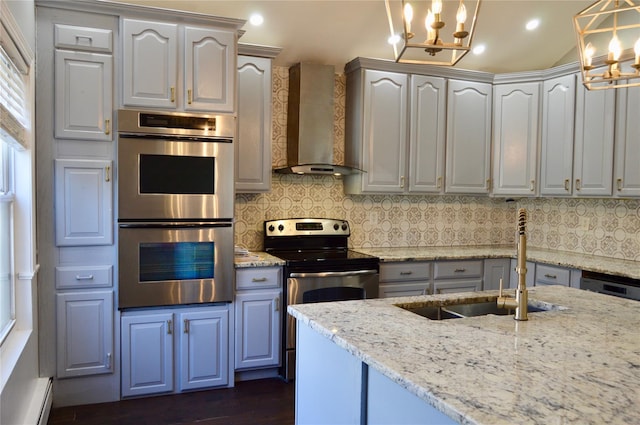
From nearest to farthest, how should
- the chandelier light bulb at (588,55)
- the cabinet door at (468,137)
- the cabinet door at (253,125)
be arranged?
1. the chandelier light bulb at (588,55)
2. the cabinet door at (253,125)
3. the cabinet door at (468,137)

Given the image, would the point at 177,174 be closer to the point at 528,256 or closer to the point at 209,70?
the point at 209,70

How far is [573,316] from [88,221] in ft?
8.89

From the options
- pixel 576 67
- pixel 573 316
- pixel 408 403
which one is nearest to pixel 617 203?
pixel 576 67

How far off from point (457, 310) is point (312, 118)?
2308 millimetres

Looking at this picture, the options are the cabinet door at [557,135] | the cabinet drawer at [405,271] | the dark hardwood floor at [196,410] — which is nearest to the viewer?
the dark hardwood floor at [196,410]

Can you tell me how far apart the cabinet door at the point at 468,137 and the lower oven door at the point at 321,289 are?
4.17ft

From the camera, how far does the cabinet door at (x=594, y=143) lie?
374cm

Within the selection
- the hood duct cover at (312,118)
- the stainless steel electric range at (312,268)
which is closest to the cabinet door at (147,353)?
the stainless steel electric range at (312,268)

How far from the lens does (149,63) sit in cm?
312

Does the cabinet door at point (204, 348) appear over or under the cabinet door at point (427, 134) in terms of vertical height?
under

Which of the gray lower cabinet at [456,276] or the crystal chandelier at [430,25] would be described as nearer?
the crystal chandelier at [430,25]

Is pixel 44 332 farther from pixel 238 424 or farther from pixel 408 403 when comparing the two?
pixel 408 403

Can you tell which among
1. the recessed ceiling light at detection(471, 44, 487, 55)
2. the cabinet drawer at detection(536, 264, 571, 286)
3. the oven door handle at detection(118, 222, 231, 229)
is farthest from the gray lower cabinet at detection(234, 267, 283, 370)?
the recessed ceiling light at detection(471, 44, 487, 55)

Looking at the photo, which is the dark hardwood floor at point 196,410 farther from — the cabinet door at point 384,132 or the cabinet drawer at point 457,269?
the cabinet door at point 384,132
